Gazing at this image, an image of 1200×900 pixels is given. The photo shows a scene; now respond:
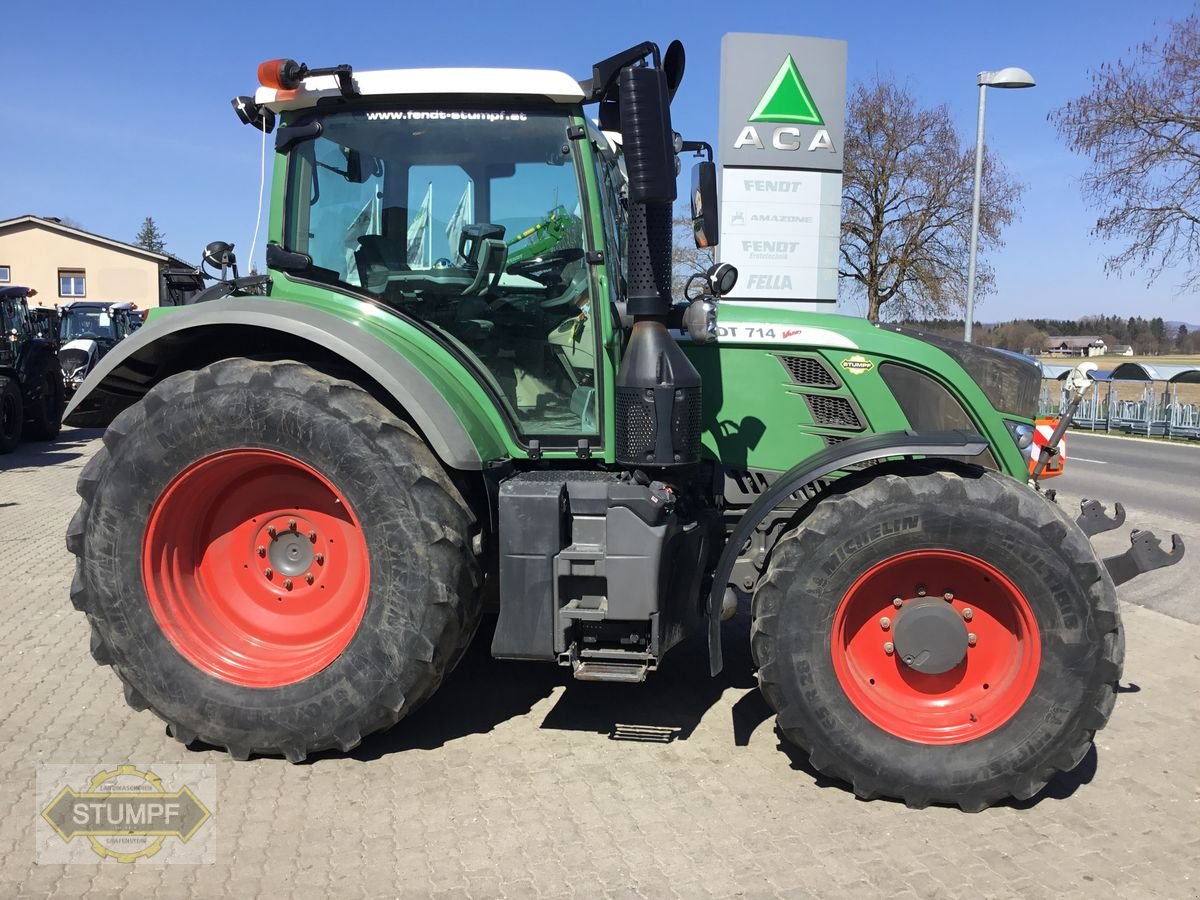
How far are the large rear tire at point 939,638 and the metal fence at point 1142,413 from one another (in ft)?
53.6

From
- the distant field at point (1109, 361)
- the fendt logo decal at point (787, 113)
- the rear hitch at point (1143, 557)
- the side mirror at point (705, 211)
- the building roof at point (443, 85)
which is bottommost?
the rear hitch at point (1143, 557)

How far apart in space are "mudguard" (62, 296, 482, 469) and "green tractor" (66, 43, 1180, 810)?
0.01 m

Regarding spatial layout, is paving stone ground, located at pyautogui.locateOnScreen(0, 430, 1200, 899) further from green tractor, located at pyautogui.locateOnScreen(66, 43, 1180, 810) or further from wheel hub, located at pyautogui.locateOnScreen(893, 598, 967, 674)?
wheel hub, located at pyautogui.locateOnScreen(893, 598, 967, 674)

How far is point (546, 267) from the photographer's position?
377cm

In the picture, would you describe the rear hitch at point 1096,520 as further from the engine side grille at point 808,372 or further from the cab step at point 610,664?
the cab step at point 610,664

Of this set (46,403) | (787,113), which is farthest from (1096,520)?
(46,403)

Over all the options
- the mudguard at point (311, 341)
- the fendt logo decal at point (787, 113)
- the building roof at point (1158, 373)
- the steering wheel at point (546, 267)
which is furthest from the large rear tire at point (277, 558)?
the building roof at point (1158, 373)

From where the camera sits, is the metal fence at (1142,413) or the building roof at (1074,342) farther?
the building roof at (1074,342)

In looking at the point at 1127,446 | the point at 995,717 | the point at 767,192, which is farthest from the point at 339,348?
the point at 1127,446

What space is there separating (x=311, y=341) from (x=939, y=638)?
2.77m

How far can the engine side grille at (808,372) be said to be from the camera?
13.0 ft

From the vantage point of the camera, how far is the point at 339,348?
3.48 m

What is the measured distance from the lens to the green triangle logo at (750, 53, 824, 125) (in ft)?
35.7

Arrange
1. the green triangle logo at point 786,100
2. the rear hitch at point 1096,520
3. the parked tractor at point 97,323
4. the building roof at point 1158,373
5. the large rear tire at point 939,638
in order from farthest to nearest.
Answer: the parked tractor at point 97,323 → the building roof at point 1158,373 → the green triangle logo at point 786,100 → the rear hitch at point 1096,520 → the large rear tire at point 939,638
